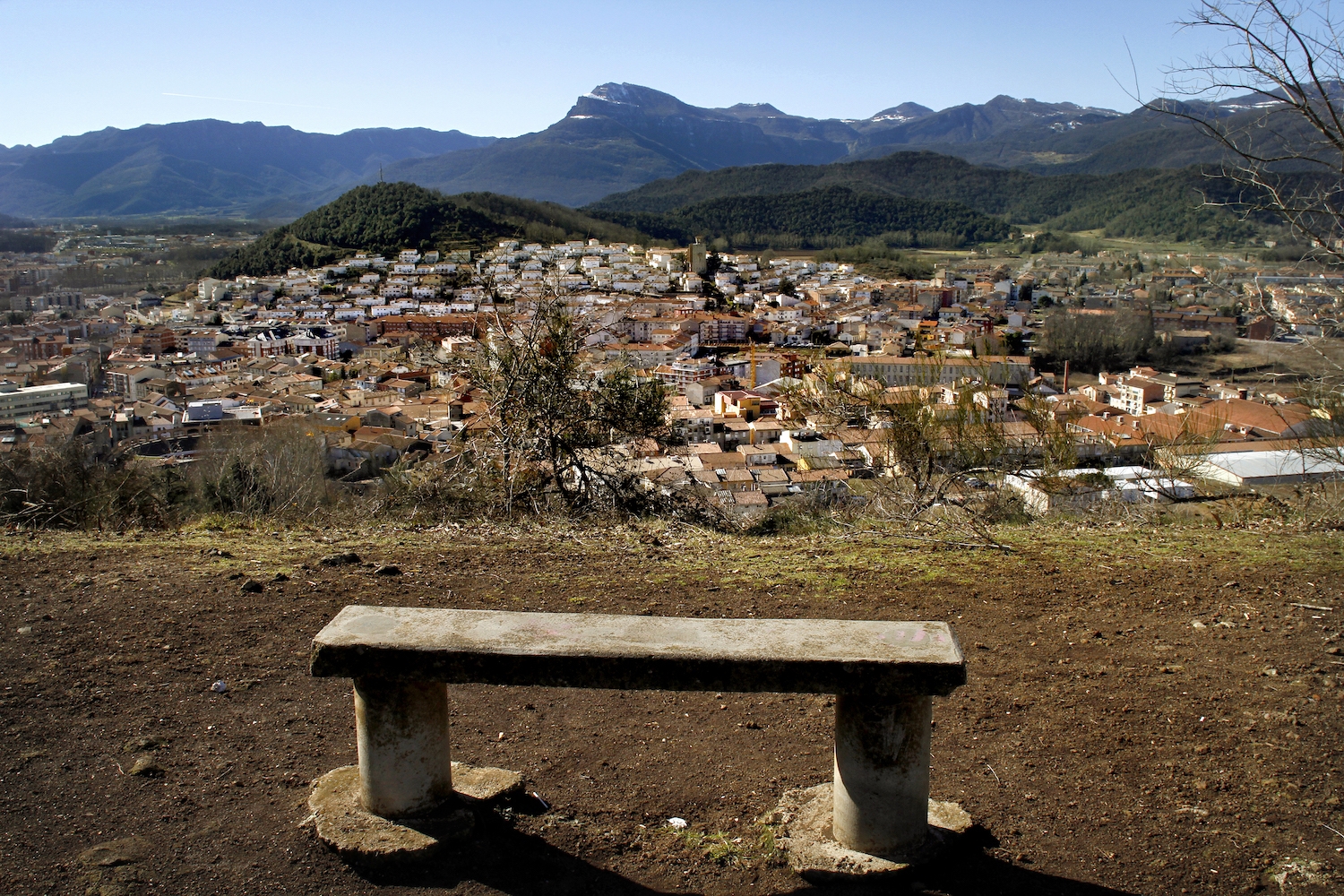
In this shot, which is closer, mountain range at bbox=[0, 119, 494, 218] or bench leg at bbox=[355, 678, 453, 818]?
bench leg at bbox=[355, 678, 453, 818]

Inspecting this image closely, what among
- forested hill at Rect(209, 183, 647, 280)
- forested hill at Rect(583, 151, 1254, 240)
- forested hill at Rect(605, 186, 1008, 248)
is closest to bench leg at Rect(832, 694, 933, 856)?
forested hill at Rect(209, 183, 647, 280)

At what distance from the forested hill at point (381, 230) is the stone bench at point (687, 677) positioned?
59951 millimetres

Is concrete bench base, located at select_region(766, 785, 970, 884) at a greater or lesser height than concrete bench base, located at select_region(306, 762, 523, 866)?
lesser

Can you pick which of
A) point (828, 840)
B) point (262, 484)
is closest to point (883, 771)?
point (828, 840)

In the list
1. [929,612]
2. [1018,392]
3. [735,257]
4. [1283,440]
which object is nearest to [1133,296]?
[735,257]

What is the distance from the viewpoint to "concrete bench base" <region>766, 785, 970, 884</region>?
179cm

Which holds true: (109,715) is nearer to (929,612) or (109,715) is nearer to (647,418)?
(929,612)

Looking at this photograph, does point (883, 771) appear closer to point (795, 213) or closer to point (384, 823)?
point (384, 823)

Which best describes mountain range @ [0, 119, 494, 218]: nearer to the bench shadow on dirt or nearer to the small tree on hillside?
the small tree on hillside

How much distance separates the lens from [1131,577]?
3.61 meters

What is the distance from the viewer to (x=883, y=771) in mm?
1799

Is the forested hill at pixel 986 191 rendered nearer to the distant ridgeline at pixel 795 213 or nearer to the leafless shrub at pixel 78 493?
the distant ridgeline at pixel 795 213

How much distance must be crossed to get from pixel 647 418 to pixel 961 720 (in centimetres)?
347

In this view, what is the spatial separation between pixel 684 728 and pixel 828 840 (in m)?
0.63
